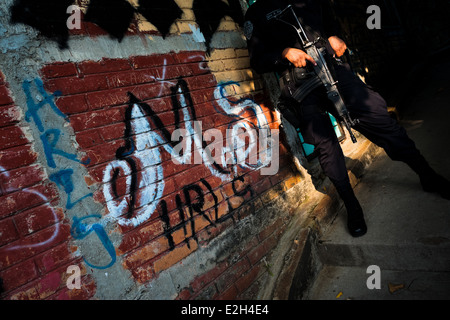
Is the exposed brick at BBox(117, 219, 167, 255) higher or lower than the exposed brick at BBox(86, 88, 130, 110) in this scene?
lower

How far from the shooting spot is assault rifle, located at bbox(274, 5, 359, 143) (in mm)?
1886

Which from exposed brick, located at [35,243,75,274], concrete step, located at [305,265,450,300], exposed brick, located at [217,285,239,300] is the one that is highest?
exposed brick, located at [35,243,75,274]

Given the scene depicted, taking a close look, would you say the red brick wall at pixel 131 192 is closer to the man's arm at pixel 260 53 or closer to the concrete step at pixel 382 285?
the man's arm at pixel 260 53

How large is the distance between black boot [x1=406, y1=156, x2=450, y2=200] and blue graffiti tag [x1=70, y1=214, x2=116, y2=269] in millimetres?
2040

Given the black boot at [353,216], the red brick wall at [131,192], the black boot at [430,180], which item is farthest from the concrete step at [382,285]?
the black boot at [430,180]

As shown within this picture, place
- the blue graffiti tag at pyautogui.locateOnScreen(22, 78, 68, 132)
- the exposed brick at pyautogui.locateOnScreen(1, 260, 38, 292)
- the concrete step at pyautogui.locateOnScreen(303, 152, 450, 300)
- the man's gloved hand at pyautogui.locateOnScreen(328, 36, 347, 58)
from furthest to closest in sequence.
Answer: the man's gloved hand at pyautogui.locateOnScreen(328, 36, 347, 58)
the concrete step at pyautogui.locateOnScreen(303, 152, 450, 300)
the blue graffiti tag at pyautogui.locateOnScreen(22, 78, 68, 132)
the exposed brick at pyautogui.locateOnScreen(1, 260, 38, 292)

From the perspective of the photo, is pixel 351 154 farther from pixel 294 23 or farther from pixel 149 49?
pixel 149 49

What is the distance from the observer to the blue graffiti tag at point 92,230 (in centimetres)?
131

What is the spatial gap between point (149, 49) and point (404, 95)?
3.96m

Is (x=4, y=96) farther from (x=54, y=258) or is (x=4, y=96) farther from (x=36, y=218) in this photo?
(x=54, y=258)

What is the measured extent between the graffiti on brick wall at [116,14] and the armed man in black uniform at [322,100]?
1.00ft

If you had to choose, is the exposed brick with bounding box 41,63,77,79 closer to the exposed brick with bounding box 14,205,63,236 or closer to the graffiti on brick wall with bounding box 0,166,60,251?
the graffiti on brick wall with bounding box 0,166,60,251

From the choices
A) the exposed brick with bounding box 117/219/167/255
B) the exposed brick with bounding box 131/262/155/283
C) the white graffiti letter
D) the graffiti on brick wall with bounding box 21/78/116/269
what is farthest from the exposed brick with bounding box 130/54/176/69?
the exposed brick with bounding box 131/262/155/283

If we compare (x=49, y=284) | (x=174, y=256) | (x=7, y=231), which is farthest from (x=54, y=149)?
(x=174, y=256)
